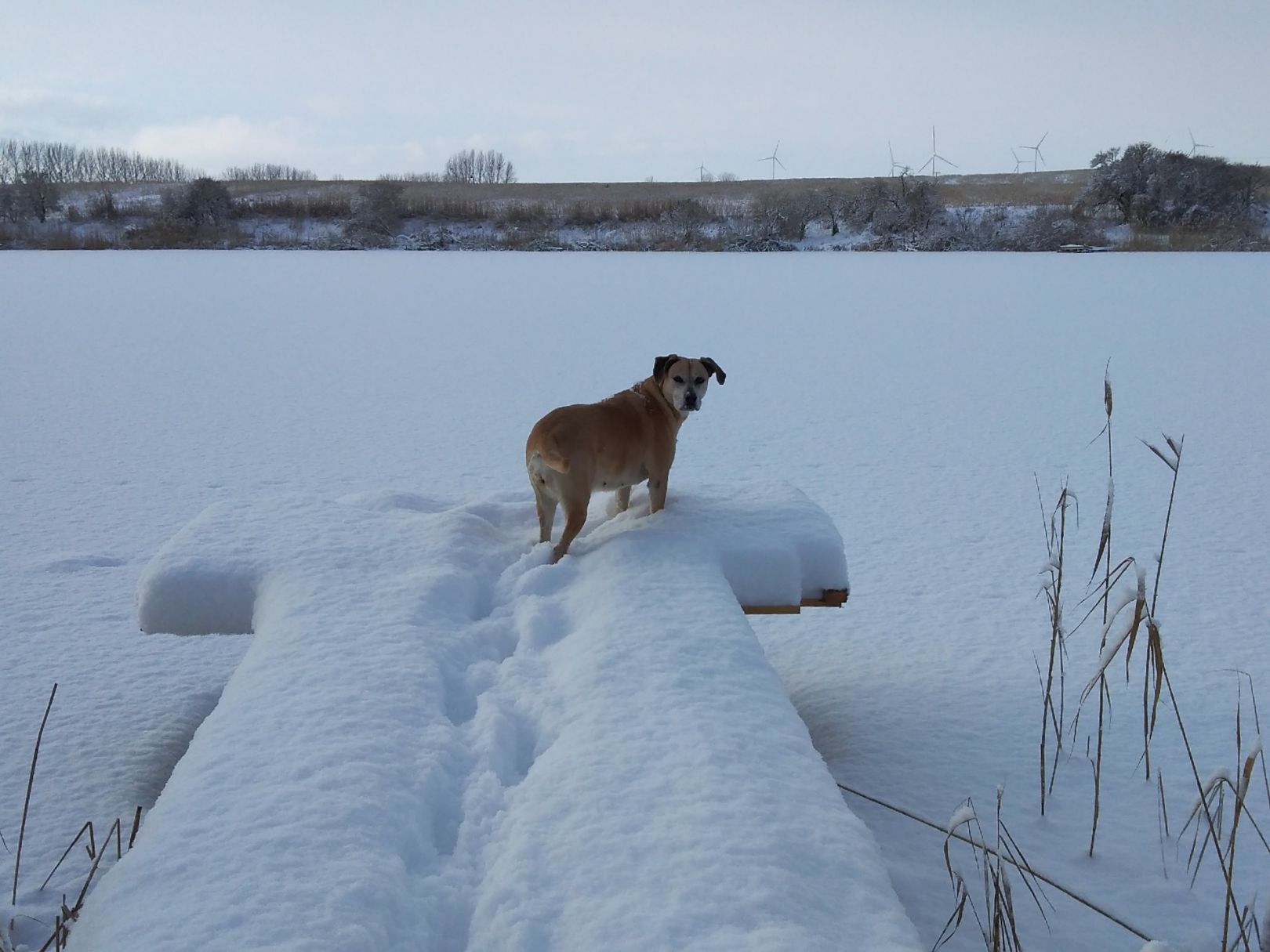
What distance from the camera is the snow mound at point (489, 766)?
168 centimetres

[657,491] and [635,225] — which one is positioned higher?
[635,225]

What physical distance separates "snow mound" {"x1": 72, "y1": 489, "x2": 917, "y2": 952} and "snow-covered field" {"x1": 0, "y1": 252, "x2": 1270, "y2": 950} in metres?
0.01

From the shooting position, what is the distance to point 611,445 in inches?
146

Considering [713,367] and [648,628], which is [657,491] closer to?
[713,367]

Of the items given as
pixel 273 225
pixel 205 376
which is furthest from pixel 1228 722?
pixel 273 225

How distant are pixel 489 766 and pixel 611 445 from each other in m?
1.70

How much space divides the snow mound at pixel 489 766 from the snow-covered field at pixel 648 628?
1 centimetres

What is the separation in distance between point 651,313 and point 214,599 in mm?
12183

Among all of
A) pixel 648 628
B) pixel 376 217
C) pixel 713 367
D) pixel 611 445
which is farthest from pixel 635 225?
pixel 648 628

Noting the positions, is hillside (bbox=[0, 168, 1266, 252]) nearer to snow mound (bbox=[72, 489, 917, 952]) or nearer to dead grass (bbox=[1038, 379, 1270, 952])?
dead grass (bbox=[1038, 379, 1270, 952])

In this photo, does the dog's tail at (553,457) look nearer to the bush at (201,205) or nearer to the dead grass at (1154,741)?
the dead grass at (1154,741)

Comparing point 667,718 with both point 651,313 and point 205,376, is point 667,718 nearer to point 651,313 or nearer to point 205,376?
point 205,376

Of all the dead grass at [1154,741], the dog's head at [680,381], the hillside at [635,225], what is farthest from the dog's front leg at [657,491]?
the hillside at [635,225]

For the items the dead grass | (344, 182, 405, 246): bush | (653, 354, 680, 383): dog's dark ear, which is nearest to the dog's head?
(653, 354, 680, 383): dog's dark ear
